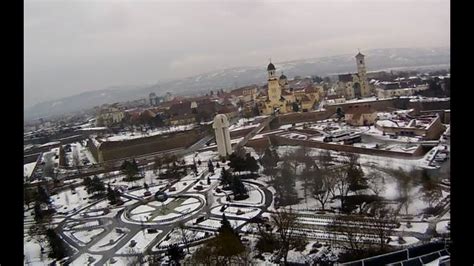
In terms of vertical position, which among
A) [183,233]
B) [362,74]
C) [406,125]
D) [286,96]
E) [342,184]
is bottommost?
[183,233]

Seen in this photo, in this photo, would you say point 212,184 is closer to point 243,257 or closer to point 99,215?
point 99,215

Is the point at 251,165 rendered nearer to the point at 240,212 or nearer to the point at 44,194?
the point at 240,212

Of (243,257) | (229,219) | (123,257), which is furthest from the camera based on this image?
(229,219)

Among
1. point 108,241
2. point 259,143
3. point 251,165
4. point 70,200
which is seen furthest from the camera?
point 259,143

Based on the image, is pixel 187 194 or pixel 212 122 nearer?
pixel 187 194

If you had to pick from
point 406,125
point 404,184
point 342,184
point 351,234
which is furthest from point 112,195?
point 406,125

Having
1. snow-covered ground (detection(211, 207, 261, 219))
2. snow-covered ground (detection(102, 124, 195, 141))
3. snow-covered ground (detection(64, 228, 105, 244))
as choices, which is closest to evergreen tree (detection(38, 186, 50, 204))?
snow-covered ground (detection(64, 228, 105, 244))

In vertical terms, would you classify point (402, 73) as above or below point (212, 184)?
above

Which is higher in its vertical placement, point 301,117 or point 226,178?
point 301,117

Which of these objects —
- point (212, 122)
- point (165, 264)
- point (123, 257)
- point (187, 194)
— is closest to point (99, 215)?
point (187, 194)

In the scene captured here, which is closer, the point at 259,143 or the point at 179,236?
the point at 179,236

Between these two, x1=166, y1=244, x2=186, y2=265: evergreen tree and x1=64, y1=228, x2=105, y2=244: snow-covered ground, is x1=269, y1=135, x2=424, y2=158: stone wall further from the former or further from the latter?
x1=64, y1=228, x2=105, y2=244: snow-covered ground
